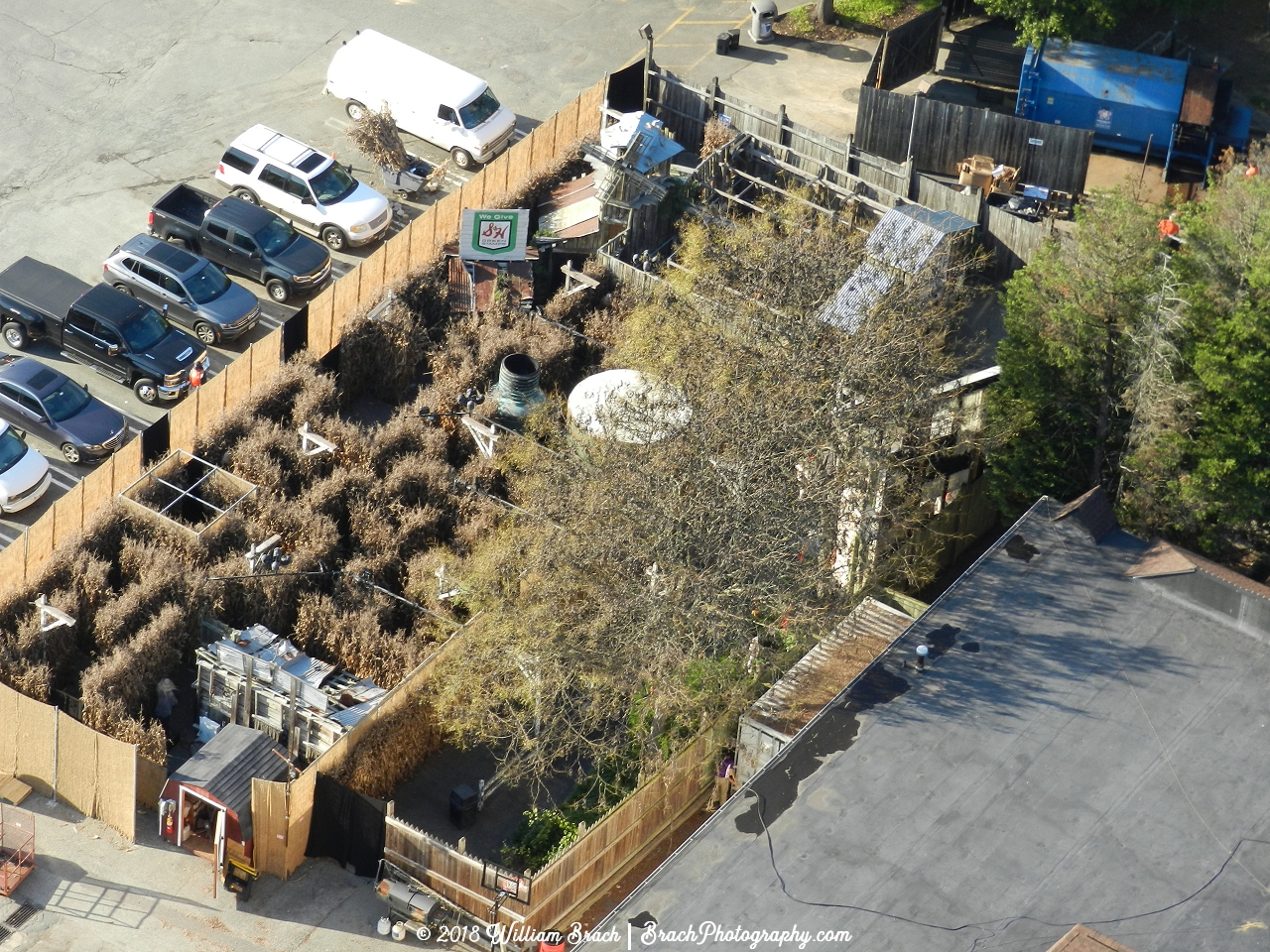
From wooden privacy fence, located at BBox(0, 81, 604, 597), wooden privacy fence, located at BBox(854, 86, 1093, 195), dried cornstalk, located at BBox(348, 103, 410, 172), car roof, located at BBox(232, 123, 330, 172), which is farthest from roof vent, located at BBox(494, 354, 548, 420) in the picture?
wooden privacy fence, located at BBox(854, 86, 1093, 195)

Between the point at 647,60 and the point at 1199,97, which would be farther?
the point at 647,60

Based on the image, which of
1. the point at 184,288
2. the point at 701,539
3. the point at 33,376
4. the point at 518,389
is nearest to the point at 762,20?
the point at 518,389

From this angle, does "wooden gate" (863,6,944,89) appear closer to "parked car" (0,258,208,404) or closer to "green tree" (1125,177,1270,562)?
"green tree" (1125,177,1270,562)

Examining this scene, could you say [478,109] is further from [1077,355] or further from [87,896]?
[87,896]

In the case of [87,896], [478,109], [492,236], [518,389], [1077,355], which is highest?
[1077,355]

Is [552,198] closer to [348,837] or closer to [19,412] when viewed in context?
[19,412]

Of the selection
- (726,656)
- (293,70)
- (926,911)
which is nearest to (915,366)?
(726,656)
